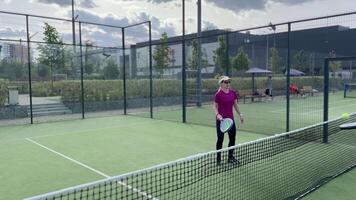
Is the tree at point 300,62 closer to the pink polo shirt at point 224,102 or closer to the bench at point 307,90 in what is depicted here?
the bench at point 307,90

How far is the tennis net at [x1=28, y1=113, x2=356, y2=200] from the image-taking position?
4.65 meters

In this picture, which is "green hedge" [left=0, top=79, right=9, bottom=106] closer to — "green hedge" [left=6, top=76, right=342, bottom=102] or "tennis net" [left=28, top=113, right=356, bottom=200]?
"green hedge" [left=6, top=76, right=342, bottom=102]

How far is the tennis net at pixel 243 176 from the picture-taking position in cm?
465

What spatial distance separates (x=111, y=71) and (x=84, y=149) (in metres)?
12.6

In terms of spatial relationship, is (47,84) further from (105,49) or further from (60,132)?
(60,132)

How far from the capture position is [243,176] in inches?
224

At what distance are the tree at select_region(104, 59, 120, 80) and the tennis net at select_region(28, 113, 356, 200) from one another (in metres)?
14.2

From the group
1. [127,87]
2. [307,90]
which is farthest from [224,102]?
[307,90]

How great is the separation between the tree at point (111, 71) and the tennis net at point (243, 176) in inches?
558

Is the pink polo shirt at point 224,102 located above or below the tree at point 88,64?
below

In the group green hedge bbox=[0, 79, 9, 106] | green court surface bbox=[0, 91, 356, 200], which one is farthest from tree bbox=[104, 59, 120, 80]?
green court surface bbox=[0, 91, 356, 200]

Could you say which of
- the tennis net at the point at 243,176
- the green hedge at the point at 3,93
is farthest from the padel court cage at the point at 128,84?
the tennis net at the point at 243,176

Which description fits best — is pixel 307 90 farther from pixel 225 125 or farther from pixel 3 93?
pixel 3 93

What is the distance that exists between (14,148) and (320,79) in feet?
57.3
